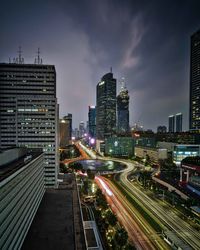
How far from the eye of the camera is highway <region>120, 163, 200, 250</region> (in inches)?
1713

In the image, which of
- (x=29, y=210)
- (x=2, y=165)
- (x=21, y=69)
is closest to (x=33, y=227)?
(x=29, y=210)

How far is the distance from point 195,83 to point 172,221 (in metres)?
170

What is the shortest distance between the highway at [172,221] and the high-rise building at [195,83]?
14135 centimetres

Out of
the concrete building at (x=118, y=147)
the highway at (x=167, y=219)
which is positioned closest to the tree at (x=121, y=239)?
the highway at (x=167, y=219)

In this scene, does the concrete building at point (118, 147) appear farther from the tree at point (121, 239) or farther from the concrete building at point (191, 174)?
the tree at point (121, 239)

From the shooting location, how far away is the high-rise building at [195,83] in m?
187

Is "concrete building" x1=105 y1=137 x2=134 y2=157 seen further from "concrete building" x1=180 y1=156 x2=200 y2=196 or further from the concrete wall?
the concrete wall

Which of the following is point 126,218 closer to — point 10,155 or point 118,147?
point 10,155

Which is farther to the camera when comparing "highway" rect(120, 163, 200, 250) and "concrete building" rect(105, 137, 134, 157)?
"concrete building" rect(105, 137, 134, 157)

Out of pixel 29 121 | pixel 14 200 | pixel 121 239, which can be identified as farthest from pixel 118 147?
pixel 14 200

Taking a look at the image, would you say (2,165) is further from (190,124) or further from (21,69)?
(190,124)

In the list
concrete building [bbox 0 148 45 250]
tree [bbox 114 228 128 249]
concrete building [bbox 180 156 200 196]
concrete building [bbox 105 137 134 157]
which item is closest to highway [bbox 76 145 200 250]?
tree [bbox 114 228 128 249]

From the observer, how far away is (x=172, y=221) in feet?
169

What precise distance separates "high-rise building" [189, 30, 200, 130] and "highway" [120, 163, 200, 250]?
14135 cm
